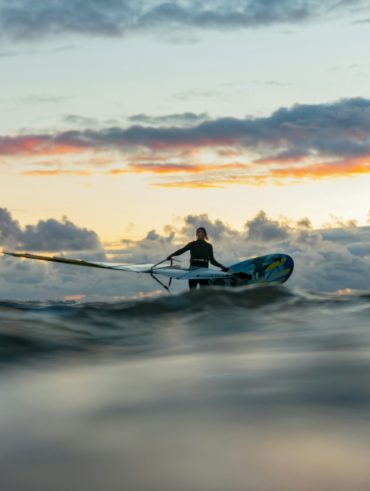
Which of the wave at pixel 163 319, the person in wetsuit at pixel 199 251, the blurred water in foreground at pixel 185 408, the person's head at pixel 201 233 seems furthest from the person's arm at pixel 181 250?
the blurred water in foreground at pixel 185 408

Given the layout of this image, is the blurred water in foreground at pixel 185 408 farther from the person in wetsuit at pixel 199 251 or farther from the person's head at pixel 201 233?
the person's head at pixel 201 233

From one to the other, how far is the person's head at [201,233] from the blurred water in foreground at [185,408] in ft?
22.5

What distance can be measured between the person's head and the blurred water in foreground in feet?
22.5

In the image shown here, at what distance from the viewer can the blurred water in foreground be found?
4.79m

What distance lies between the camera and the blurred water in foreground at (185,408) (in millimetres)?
4789

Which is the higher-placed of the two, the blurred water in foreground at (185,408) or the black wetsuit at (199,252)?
the black wetsuit at (199,252)

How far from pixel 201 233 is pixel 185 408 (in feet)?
51.3

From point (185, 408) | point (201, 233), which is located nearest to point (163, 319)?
point (201, 233)

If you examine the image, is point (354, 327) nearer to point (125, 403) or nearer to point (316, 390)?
point (316, 390)

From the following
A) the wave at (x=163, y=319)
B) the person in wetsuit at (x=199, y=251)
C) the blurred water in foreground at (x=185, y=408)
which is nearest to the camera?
the blurred water in foreground at (x=185, y=408)

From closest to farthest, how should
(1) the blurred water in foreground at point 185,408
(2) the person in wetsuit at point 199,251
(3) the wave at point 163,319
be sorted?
1. (1) the blurred water in foreground at point 185,408
2. (3) the wave at point 163,319
3. (2) the person in wetsuit at point 199,251

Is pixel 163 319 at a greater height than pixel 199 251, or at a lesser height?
lesser

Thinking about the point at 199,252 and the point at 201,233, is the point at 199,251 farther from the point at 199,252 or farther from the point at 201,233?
the point at 201,233

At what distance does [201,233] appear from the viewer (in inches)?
891
